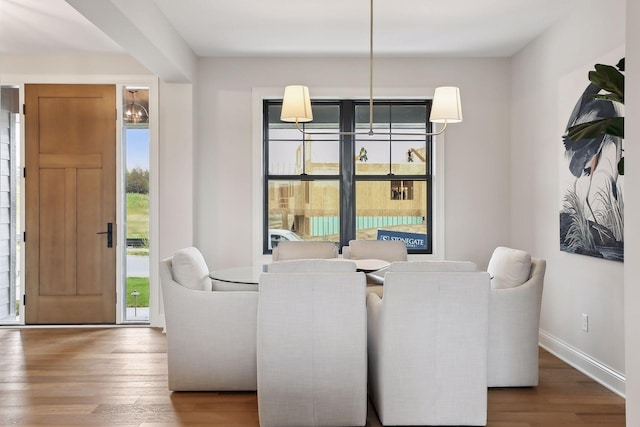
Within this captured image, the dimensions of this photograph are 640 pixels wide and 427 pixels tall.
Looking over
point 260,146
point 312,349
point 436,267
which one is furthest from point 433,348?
point 260,146

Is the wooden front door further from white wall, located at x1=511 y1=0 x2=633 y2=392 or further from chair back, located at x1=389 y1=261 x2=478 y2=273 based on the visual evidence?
white wall, located at x1=511 y1=0 x2=633 y2=392

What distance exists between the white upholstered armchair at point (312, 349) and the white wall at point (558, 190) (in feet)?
5.98

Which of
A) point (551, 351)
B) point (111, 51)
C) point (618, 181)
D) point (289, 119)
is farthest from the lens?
point (111, 51)

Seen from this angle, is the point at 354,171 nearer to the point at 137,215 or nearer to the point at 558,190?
the point at 558,190

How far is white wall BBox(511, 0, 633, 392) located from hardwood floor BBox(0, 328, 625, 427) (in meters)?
0.25

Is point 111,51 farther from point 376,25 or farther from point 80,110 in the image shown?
point 376,25

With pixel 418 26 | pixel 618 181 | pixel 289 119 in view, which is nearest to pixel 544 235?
pixel 618 181

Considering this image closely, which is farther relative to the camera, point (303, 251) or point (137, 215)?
point (137, 215)

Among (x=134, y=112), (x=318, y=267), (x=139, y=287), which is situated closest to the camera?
(x=318, y=267)

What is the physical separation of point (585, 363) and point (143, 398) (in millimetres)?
2969

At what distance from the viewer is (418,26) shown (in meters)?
5.01

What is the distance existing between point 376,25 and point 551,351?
2.99m

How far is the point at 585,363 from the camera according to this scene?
4.27 m

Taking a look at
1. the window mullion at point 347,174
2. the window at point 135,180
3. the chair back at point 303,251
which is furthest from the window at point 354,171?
the window at point 135,180
